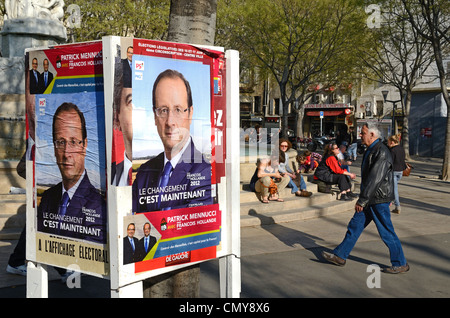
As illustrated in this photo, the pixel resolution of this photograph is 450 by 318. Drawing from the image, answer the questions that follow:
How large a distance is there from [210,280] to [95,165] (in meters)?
2.97

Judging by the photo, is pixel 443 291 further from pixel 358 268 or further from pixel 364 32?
pixel 364 32

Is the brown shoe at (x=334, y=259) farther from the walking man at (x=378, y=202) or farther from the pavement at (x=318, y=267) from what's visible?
the walking man at (x=378, y=202)

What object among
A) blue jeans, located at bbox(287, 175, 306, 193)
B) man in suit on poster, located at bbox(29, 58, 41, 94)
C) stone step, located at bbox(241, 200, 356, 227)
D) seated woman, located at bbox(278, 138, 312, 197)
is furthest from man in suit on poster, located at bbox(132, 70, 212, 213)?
blue jeans, located at bbox(287, 175, 306, 193)

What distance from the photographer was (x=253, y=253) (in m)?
7.48

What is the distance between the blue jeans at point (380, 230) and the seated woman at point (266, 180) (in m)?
3.54

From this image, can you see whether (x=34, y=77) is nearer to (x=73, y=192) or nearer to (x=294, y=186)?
(x=73, y=192)

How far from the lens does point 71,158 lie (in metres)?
3.61

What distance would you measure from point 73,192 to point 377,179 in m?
4.04

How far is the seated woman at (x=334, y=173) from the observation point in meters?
11.9

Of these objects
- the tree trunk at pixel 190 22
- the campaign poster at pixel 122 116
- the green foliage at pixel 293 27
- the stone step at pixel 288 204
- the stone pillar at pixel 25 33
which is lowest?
the stone step at pixel 288 204

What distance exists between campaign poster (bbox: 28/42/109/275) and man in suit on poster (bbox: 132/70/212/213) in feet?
0.91

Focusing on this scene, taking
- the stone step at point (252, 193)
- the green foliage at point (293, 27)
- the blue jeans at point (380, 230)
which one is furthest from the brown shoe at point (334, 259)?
the green foliage at point (293, 27)

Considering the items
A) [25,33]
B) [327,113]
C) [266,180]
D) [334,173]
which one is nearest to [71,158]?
[266,180]
